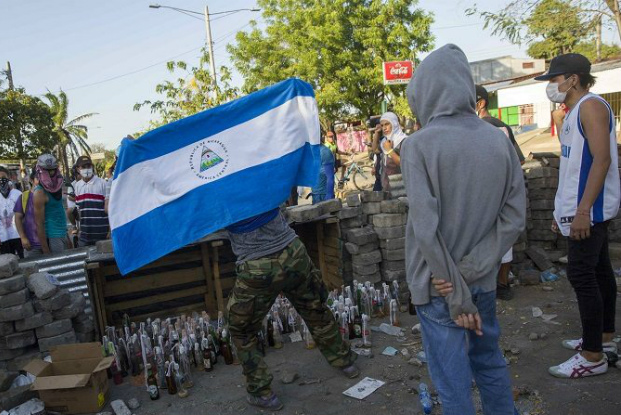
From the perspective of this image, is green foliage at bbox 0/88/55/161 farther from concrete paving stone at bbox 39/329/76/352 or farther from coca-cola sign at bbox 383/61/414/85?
concrete paving stone at bbox 39/329/76/352

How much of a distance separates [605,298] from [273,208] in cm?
254

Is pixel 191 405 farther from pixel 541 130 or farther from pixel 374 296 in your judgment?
pixel 541 130

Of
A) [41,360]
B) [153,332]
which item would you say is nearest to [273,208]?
[153,332]

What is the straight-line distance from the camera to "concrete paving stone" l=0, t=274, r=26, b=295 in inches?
155

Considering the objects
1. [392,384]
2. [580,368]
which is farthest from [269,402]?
[580,368]

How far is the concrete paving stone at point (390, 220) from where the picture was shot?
5.35 metres

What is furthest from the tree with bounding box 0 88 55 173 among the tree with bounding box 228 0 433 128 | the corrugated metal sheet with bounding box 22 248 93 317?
the corrugated metal sheet with bounding box 22 248 93 317

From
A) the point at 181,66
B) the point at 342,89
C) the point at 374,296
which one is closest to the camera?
the point at 374,296

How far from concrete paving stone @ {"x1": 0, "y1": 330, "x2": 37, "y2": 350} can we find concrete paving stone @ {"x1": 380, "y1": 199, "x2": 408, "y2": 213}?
374cm

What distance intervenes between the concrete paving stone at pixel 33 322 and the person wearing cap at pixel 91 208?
1.86 m

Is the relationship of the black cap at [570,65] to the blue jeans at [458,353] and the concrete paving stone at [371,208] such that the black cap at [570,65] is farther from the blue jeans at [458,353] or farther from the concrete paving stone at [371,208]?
the concrete paving stone at [371,208]

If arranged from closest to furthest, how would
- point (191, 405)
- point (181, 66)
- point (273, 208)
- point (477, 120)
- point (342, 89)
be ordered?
point (477, 120), point (273, 208), point (191, 405), point (181, 66), point (342, 89)

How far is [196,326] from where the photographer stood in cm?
452

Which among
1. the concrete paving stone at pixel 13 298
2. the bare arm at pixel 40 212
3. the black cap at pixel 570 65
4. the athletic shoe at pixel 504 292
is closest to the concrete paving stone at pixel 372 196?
the athletic shoe at pixel 504 292
